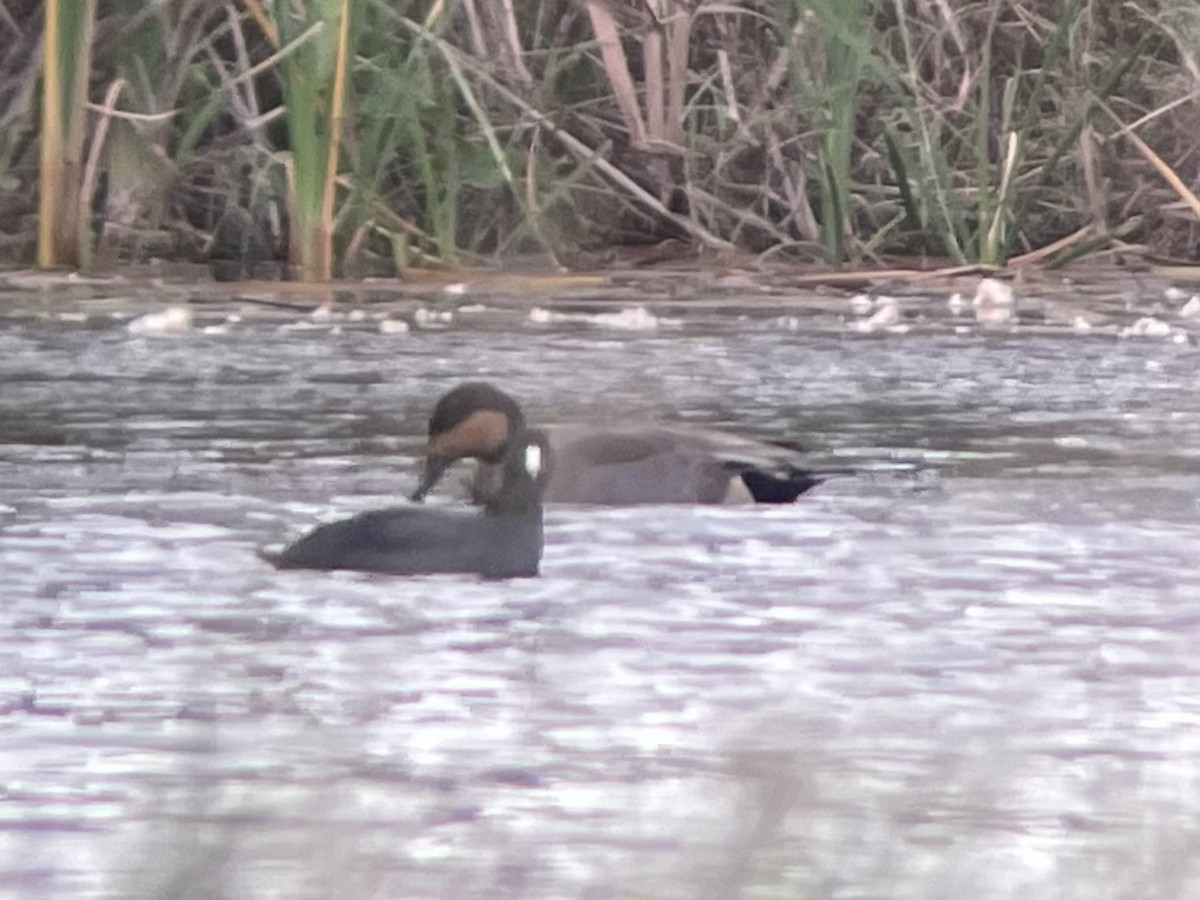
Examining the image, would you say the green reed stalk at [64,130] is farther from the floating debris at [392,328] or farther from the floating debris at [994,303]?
the floating debris at [994,303]

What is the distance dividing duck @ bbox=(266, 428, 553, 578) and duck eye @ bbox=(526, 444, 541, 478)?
9 centimetres

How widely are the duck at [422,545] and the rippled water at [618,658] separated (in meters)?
0.03

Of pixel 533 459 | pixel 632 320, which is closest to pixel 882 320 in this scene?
pixel 632 320

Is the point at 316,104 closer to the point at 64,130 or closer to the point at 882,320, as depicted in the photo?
the point at 64,130

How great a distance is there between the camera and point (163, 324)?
4703mm

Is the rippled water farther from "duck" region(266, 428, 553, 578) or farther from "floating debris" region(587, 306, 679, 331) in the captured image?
"floating debris" region(587, 306, 679, 331)

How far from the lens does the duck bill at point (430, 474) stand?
297 centimetres

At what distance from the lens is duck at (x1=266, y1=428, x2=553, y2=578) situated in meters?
2.60

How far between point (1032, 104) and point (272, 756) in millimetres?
4027

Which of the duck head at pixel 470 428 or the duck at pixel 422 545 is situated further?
the duck head at pixel 470 428

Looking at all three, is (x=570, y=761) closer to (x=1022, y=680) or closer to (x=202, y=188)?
(x=1022, y=680)

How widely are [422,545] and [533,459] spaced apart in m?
0.22

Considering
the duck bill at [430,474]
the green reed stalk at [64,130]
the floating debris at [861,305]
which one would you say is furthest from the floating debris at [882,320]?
the duck bill at [430,474]

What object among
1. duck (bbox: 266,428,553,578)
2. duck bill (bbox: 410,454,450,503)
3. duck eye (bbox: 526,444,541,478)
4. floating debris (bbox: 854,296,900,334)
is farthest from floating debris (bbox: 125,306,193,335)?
duck (bbox: 266,428,553,578)
